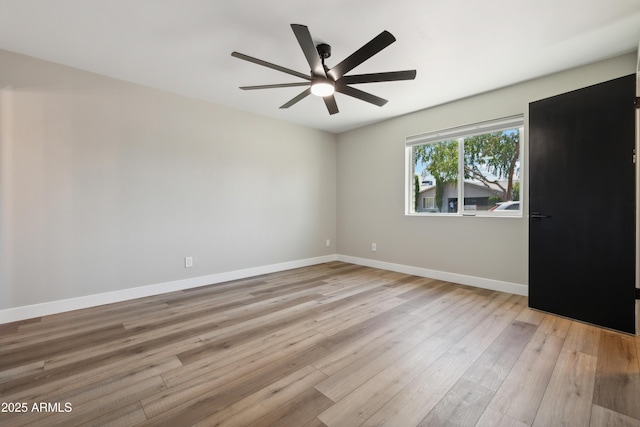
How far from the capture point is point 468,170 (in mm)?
3676

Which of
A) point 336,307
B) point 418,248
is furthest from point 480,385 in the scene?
point 418,248

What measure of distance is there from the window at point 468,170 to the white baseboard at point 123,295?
2.63 m

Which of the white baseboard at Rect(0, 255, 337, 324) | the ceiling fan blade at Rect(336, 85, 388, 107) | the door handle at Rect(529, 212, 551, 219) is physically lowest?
the white baseboard at Rect(0, 255, 337, 324)

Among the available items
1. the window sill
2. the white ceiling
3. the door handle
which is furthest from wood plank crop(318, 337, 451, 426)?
the white ceiling

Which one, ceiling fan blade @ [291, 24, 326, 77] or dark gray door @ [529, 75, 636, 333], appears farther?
dark gray door @ [529, 75, 636, 333]

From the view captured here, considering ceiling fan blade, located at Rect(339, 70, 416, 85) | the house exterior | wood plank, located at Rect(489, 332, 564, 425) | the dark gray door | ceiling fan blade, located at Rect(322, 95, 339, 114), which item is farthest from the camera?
the house exterior

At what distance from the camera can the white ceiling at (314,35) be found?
1940mm

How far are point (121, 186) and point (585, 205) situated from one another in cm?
471

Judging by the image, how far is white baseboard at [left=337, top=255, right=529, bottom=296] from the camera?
3.15m

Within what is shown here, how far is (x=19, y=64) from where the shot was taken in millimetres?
2514

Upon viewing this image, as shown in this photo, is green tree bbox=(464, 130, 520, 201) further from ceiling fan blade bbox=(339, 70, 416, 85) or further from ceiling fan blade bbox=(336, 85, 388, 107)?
ceiling fan blade bbox=(339, 70, 416, 85)

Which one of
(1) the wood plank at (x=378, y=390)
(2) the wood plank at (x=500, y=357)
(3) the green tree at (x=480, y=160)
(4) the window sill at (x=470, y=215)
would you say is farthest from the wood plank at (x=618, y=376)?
(3) the green tree at (x=480, y=160)

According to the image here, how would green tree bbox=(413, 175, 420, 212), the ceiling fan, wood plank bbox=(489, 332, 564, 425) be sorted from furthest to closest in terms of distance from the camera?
green tree bbox=(413, 175, 420, 212) → the ceiling fan → wood plank bbox=(489, 332, 564, 425)

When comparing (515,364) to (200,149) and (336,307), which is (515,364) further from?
(200,149)
